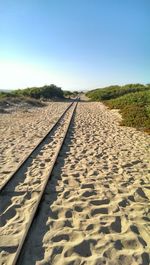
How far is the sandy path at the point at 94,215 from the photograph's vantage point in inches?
147

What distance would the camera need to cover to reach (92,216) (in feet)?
15.6

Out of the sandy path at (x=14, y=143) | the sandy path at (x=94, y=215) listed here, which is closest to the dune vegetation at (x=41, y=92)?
the sandy path at (x=14, y=143)

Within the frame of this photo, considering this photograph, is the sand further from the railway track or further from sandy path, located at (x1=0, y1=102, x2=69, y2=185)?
sandy path, located at (x1=0, y1=102, x2=69, y2=185)

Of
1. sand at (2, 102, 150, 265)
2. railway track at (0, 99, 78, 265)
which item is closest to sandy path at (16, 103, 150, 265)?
sand at (2, 102, 150, 265)

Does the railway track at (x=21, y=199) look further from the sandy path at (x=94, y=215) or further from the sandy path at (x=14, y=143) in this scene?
the sandy path at (x=14, y=143)

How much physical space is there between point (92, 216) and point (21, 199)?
1.48 m

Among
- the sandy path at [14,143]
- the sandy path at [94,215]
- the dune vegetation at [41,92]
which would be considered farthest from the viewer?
the dune vegetation at [41,92]

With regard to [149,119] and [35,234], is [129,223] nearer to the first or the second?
[35,234]

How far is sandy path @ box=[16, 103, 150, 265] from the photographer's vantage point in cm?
374

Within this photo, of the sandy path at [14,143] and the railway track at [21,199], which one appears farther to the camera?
the sandy path at [14,143]

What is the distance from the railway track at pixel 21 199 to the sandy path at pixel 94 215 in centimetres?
16

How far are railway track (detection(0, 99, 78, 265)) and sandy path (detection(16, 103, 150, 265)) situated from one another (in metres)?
0.16

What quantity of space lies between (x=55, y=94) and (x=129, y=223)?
160 ft

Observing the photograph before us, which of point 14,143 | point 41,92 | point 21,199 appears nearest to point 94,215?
point 21,199
